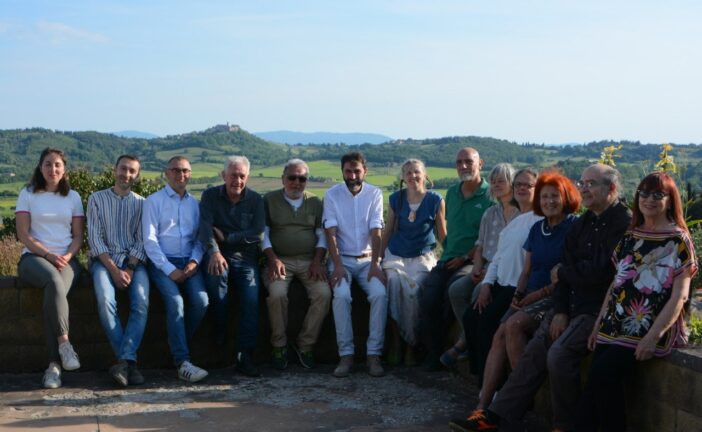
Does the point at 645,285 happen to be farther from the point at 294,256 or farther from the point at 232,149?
the point at 232,149

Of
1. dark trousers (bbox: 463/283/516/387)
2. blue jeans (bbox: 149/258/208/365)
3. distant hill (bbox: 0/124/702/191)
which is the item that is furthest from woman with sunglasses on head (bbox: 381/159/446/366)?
distant hill (bbox: 0/124/702/191)

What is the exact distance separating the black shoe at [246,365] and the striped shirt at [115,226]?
1.06 meters

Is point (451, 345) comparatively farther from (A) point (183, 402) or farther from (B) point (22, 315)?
(B) point (22, 315)

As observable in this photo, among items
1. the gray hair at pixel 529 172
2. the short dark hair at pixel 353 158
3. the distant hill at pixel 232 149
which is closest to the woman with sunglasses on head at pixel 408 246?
the short dark hair at pixel 353 158

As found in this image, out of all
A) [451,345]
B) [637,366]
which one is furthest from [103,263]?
[637,366]

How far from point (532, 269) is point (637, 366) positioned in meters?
1.17

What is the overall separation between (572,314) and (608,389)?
664 millimetres

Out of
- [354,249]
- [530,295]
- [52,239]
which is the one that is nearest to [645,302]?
[530,295]

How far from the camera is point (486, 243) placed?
22.0 feet

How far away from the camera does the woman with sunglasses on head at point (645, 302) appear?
4688 millimetres

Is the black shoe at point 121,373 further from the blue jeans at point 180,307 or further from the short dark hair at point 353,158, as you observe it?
the short dark hair at point 353,158

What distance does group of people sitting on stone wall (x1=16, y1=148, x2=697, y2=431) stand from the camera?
16.1 ft

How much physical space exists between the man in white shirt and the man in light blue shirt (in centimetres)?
108

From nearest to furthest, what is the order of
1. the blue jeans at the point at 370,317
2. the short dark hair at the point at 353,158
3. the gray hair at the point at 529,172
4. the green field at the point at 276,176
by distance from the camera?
1. the gray hair at the point at 529,172
2. the blue jeans at the point at 370,317
3. the short dark hair at the point at 353,158
4. the green field at the point at 276,176
